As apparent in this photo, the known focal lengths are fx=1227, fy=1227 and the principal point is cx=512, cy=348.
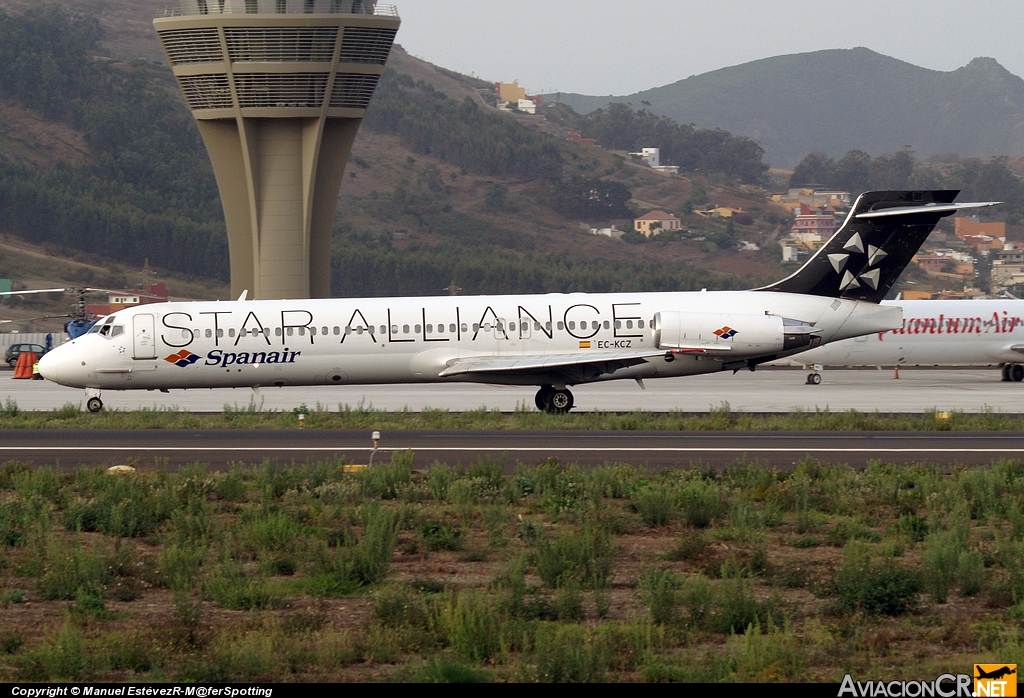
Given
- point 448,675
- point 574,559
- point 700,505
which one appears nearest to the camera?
point 448,675

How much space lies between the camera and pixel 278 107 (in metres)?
62.7

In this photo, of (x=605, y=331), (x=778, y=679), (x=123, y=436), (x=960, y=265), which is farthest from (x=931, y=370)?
(x=960, y=265)

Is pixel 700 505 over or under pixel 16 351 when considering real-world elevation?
under

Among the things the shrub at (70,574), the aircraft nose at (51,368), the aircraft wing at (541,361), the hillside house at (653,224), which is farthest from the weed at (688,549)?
the hillside house at (653,224)

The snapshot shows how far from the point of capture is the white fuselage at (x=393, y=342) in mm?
30203

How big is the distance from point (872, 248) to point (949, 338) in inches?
576

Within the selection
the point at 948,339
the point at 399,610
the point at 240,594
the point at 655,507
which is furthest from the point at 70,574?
the point at 948,339

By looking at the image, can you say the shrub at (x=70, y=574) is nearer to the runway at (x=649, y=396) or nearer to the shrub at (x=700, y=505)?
the shrub at (x=700, y=505)

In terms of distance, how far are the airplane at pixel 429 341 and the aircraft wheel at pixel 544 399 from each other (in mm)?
41

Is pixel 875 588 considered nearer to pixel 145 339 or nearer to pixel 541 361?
pixel 541 361

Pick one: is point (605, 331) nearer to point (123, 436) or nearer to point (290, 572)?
point (123, 436)

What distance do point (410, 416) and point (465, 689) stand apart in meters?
19.7

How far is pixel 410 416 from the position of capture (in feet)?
92.9

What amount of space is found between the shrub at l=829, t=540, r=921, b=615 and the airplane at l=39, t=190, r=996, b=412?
17.7 metres
